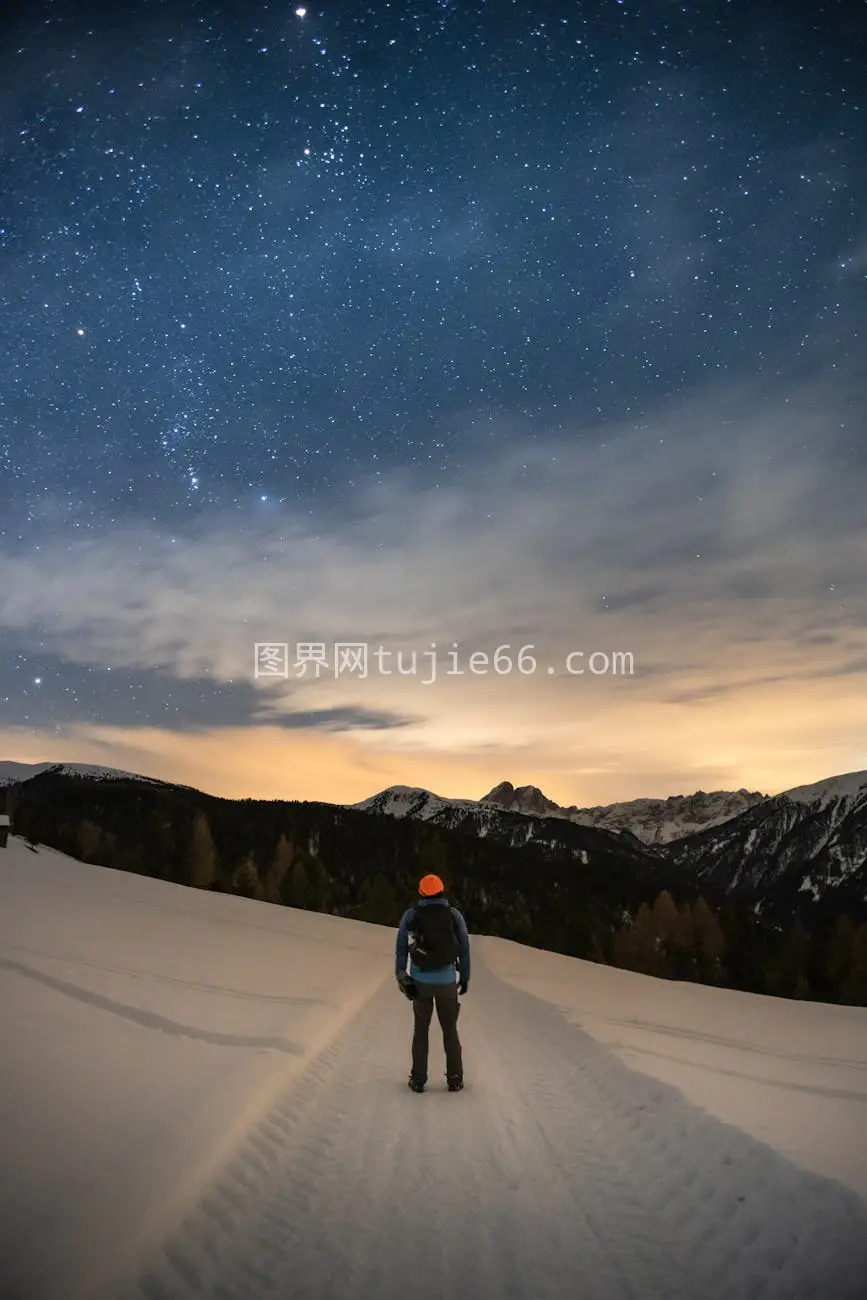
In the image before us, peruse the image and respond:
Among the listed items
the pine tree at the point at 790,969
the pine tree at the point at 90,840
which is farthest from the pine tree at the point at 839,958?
the pine tree at the point at 90,840

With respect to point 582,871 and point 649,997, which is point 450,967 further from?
point 582,871

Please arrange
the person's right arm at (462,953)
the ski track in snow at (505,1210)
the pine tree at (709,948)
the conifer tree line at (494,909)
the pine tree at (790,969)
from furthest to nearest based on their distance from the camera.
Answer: the pine tree at (709,948) → the pine tree at (790,969) → the conifer tree line at (494,909) → the person's right arm at (462,953) → the ski track in snow at (505,1210)

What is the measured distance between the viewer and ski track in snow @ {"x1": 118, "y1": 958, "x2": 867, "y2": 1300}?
416cm

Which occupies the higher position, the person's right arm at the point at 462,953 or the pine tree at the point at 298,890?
the person's right arm at the point at 462,953

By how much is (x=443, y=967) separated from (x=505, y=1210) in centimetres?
373

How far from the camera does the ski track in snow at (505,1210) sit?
4156 mm

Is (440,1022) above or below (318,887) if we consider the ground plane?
above

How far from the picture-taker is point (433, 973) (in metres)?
8.88

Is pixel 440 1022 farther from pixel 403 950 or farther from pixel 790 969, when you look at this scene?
pixel 790 969

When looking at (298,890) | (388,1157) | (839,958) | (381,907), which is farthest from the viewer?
(839,958)

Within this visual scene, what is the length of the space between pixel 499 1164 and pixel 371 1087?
3.28m

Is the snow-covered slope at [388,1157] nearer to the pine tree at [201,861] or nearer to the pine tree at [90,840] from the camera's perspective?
the pine tree at [201,861]

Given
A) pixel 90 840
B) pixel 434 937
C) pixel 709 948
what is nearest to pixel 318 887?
pixel 90 840

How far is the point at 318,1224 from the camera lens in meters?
4.80
